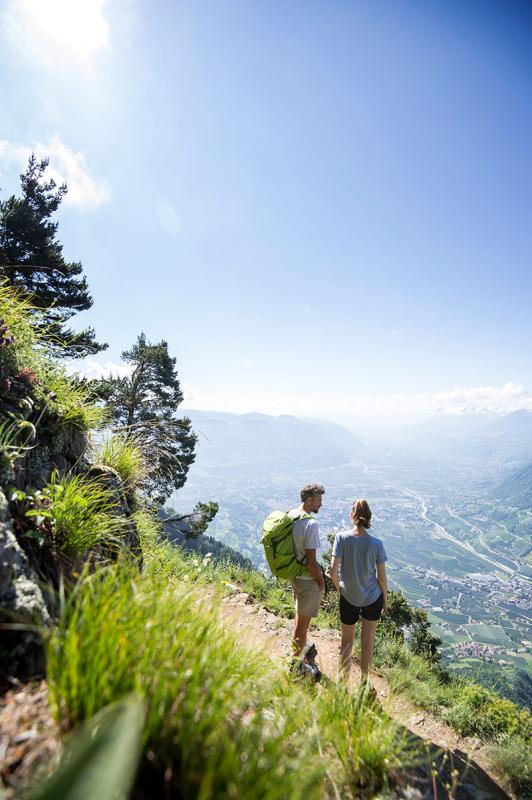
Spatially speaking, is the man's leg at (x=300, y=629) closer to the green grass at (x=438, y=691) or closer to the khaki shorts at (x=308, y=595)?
the khaki shorts at (x=308, y=595)

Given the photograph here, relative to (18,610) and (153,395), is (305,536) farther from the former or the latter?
(153,395)

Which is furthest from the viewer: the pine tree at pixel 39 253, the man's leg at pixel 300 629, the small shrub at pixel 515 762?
the pine tree at pixel 39 253

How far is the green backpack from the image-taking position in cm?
432

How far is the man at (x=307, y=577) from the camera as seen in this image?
4.27 metres

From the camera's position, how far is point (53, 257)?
1221 cm

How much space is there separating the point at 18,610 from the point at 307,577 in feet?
11.4

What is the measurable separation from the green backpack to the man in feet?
0.19

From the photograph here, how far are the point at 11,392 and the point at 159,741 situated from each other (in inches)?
128

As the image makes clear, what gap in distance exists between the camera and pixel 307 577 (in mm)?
4418

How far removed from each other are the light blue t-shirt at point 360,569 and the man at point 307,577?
346 mm

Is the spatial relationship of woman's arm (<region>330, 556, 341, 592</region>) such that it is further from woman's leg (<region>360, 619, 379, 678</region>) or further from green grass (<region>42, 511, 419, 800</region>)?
green grass (<region>42, 511, 419, 800</region>)

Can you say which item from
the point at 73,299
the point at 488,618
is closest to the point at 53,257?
the point at 73,299

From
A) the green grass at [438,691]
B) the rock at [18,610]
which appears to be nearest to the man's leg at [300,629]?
the green grass at [438,691]

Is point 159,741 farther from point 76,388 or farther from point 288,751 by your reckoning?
point 76,388
